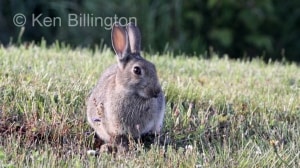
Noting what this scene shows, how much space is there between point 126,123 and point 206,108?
1071 mm

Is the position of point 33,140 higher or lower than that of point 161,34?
lower

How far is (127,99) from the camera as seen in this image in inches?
219

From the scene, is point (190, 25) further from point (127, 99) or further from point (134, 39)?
point (127, 99)

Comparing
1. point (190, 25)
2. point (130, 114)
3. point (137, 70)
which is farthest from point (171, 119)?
point (190, 25)

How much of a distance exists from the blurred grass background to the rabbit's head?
21.0ft

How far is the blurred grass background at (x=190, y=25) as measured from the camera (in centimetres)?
1241

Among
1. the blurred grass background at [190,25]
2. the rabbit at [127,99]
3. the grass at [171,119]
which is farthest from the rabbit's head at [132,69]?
the blurred grass background at [190,25]

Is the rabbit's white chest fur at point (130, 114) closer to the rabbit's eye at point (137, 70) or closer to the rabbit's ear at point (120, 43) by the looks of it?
the rabbit's eye at point (137, 70)

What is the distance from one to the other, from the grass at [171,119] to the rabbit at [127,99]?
0.15m

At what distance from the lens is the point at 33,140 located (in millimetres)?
5656

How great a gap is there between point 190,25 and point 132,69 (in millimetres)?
7582

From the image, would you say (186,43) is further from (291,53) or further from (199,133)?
(199,133)

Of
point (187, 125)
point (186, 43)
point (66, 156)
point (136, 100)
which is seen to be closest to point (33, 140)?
point (66, 156)

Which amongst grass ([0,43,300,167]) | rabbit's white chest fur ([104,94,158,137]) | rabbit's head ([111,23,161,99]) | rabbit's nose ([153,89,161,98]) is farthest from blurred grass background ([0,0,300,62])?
rabbit's nose ([153,89,161,98])
